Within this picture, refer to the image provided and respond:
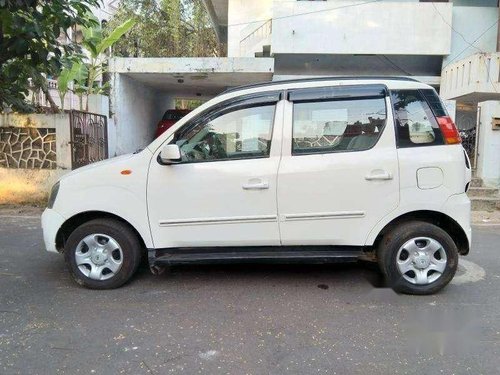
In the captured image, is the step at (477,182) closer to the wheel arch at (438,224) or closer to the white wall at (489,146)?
the white wall at (489,146)

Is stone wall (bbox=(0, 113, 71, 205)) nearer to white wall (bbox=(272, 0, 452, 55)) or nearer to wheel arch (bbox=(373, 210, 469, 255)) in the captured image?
white wall (bbox=(272, 0, 452, 55))

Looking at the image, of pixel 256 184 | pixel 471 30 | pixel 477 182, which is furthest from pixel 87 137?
pixel 471 30

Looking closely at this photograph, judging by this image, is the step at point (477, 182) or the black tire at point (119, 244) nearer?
the black tire at point (119, 244)

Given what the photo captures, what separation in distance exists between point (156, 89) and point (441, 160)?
1302cm

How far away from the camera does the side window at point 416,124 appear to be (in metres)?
4.37

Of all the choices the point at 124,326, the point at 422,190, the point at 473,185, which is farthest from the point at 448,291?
the point at 473,185

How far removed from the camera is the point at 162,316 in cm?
398

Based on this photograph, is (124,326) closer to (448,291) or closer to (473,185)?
(448,291)

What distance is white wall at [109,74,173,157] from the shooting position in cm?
1215

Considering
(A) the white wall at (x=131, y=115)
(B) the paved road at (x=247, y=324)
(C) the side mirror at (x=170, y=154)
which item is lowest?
(B) the paved road at (x=247, y=324)

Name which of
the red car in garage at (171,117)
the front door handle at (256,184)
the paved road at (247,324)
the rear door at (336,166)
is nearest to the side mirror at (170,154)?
the front door handle at (256,184)

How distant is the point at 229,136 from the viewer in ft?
14.8

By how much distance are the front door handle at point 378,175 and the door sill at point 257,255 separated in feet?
2.22

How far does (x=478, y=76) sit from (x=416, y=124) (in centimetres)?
752
